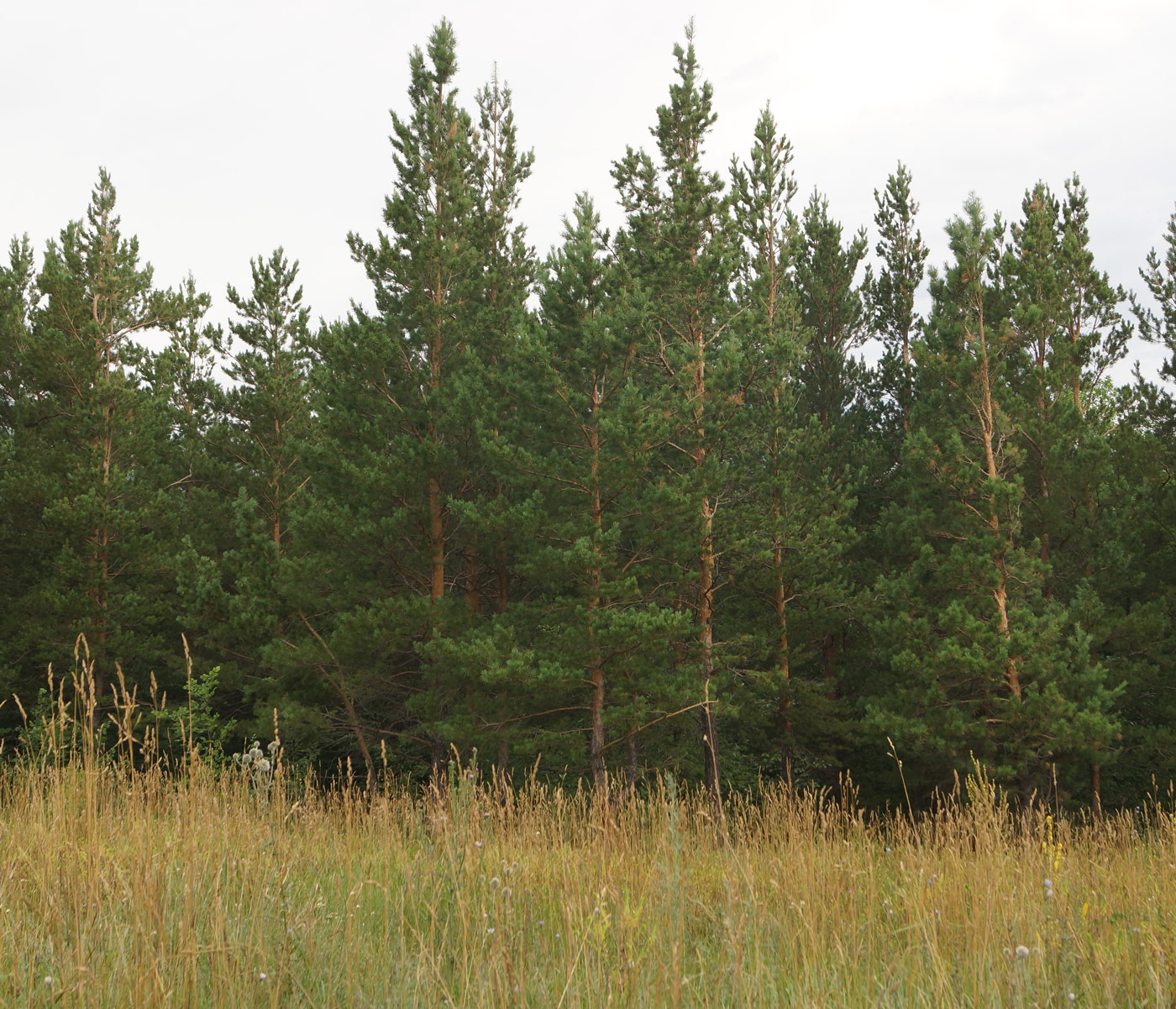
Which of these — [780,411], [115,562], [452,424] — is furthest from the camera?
[115,562]

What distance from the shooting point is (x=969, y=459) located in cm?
1547

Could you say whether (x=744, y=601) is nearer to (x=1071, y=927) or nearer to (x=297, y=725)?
(x=297, y=725)

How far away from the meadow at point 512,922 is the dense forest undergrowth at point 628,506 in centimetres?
857

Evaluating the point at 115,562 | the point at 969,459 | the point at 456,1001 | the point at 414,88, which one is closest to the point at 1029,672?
the point at 969,459

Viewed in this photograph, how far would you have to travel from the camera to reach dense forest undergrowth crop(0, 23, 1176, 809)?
14484mm

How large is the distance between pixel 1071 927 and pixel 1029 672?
11.9 m

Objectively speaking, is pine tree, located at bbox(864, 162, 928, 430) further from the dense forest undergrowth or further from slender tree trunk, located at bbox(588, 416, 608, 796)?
slender tree trunk, located at bbox(588, 416, 608, 796)

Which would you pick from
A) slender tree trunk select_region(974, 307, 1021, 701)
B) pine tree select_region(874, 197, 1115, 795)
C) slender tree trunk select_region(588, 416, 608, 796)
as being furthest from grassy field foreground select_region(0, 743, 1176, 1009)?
slender tree trunk select_region(974, 307, 1021, 701)

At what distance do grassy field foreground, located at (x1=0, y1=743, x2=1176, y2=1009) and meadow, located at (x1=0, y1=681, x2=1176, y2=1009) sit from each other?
2cm

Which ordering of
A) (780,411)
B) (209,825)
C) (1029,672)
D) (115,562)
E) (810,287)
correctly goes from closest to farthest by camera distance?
1. (209,825)
2. (1029,672)
3. (780,411)
4. (115,562)
5. (810,287)

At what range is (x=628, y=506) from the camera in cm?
1481

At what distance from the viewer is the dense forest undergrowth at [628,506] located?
1448cm

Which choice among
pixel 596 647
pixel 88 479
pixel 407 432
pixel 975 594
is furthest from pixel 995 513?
pixel 88 479

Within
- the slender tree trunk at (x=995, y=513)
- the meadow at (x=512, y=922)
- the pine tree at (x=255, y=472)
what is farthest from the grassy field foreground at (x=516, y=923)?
the pine tree at (x=255, y=472)
